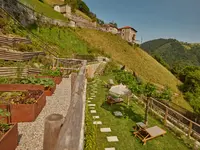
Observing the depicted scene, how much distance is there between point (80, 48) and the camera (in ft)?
110

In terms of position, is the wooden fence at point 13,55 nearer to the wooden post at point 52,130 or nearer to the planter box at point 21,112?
the planter box at point 21,112

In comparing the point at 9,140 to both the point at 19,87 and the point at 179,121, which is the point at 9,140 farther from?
the point at 179,121

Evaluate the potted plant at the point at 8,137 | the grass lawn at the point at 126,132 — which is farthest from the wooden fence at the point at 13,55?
the potted plant at the point at 8,137

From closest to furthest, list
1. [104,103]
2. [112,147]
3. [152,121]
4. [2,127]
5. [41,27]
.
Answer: [2,127] < [112,147] < [152,121] < [104,103] < [41,27]

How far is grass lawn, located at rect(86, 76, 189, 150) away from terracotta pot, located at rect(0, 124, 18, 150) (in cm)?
236

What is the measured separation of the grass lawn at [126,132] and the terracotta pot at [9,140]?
2362mm

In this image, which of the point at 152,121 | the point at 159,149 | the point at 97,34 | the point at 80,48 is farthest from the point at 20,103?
the point at 97,34

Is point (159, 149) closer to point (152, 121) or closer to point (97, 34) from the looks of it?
point (152, 121)

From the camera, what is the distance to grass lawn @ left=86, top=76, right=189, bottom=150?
6703 millimetres

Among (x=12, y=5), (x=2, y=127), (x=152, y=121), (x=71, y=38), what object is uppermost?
(x=12, y=5)

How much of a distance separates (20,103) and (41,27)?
26372 mm

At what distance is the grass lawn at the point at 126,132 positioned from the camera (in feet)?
22.0

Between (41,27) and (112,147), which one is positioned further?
(41,27)

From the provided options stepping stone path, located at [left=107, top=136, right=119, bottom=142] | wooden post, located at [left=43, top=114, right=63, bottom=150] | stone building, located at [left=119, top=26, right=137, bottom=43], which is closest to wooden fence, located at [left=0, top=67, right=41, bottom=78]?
stepping stone path, located at [left=107, top=136, right=119, bottom=142]
